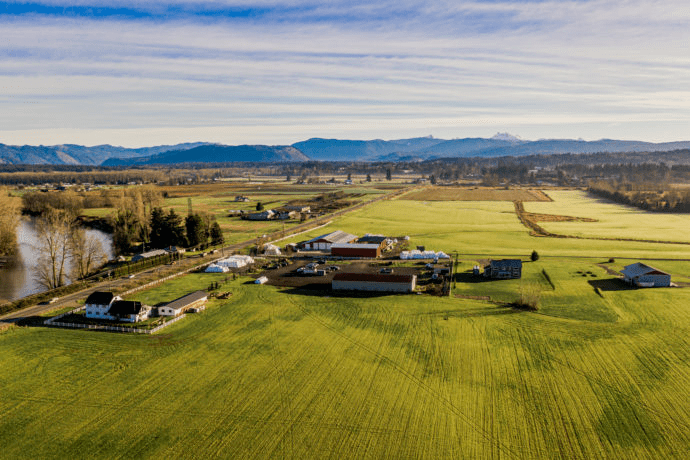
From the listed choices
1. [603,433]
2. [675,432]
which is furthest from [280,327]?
[675,432]

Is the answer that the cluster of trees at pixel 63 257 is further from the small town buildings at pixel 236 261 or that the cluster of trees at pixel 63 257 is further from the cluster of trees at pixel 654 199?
the cluster of trees at pixel 654 199

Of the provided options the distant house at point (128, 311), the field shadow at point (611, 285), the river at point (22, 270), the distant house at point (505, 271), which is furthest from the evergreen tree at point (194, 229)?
the field shadow at point (611, 285)

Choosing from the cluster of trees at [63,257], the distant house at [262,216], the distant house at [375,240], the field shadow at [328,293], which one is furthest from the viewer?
the distant house at [262,216]

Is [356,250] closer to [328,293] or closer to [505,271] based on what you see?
[328,293]

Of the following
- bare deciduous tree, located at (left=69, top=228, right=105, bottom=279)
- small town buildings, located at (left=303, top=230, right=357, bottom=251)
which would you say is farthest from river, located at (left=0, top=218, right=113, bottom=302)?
small town buildings, located at (left=303, top=230, right=357, bottom=251)

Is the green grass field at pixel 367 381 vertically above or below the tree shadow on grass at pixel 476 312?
below

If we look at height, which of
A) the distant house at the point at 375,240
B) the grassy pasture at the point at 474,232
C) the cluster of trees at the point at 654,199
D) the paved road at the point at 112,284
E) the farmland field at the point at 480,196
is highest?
the cluster of trees at the point at 654,199

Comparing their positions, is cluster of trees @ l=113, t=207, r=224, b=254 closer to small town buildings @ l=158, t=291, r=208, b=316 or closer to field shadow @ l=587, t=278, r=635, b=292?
small town buildings @ l=158, t=291, r=208, b=316
